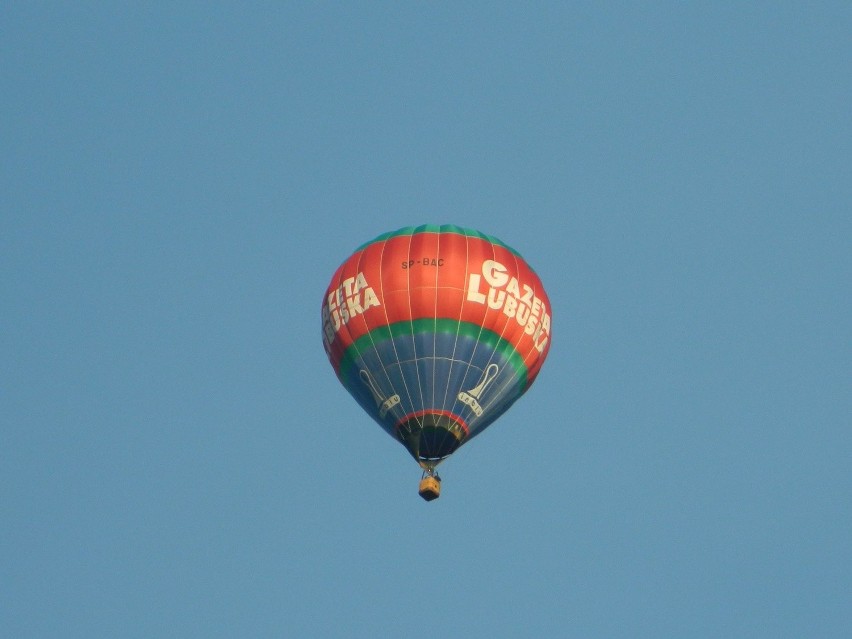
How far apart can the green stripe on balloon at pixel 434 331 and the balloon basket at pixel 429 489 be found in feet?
9.26

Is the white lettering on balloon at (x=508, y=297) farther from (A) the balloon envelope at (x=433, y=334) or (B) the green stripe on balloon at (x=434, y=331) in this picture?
(B) the green stripe on balloon at (x=434, y=331)

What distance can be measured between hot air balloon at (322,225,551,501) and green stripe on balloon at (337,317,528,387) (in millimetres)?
19

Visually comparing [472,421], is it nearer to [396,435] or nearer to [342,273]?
[396,435]

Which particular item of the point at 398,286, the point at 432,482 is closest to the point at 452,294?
the point at 398,286

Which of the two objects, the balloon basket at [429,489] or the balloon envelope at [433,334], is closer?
the balloon basket at [429,489]

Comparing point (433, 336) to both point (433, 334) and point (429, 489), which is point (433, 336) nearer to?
point (433, 334)

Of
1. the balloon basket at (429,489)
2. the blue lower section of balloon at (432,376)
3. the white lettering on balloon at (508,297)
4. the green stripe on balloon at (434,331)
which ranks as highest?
the white lettering on balloon at (508,297)

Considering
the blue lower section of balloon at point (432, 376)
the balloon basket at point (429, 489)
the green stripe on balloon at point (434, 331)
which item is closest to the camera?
the balloon basket at point (429, 489)

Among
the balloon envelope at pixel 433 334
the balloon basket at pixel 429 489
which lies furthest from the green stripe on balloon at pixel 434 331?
the balloon basket at pixel 429 489

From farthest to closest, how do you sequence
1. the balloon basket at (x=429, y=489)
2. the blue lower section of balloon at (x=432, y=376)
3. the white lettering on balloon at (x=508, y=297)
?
the white lettering on balloon at (x=508, y=297) → the blue lower section of balloon at (x=432, y=376) → the balloon basket at (x=429, y=489)

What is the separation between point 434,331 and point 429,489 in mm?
3076

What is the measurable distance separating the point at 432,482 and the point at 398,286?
12.9 feet

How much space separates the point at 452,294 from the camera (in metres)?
41.6

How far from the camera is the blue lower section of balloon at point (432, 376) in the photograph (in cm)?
4106
